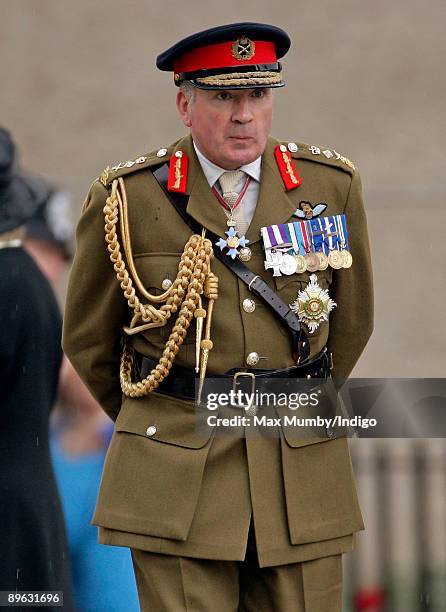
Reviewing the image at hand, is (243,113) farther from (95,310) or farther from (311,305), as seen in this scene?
(95,310)

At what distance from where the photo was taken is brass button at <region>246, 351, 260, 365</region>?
4.52 metres

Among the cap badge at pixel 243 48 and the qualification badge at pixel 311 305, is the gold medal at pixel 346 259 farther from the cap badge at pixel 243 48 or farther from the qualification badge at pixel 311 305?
the cap badge at pixel 243 48

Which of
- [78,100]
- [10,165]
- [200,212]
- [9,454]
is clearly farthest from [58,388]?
[78,100]

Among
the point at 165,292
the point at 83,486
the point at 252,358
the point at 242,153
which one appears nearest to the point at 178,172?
the point at 242,153

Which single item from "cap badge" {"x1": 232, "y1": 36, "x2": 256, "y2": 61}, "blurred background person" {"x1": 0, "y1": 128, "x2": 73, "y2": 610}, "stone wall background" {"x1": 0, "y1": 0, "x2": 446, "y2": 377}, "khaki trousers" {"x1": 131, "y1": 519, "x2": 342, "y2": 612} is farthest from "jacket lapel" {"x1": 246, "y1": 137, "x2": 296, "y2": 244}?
"stone wall background" {"x1": 0, "y1": 0, "x2": 446, "y2": 377}

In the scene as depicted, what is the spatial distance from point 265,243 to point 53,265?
169 cm

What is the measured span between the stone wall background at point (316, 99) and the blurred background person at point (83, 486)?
4847 mm

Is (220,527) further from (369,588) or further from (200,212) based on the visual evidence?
(369,588)

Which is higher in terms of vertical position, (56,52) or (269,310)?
(56,52)

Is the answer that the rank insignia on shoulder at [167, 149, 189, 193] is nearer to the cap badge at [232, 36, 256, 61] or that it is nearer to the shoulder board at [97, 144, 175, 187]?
the shoulder board at [97, 144, 175, 187]

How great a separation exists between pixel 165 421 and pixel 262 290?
0.46 meters

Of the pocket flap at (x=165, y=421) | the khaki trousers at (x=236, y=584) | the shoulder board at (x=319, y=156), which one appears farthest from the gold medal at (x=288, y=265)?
the khaki trousers at (x=236, y=584)

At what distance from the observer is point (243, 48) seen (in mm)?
4543

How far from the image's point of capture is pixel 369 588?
7430 mm
